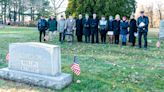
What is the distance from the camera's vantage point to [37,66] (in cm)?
781

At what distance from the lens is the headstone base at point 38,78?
753cm

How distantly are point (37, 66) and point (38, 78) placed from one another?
301 millimetres

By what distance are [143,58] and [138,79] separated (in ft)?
11.5

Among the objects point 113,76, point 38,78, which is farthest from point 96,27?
point 38,78

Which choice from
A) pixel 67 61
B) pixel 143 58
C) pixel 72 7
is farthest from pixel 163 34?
pixel 67 61

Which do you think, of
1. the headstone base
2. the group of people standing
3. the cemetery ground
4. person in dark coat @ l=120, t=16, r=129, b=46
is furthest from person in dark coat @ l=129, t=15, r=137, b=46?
the headstone base

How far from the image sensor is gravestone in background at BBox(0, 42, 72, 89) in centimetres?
759

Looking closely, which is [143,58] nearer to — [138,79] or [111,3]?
[138,79]

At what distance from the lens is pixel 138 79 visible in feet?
27.5

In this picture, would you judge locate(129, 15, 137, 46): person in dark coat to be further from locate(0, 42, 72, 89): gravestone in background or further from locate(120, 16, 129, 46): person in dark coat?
locate(0, 42, 72, 89): gravestone in background

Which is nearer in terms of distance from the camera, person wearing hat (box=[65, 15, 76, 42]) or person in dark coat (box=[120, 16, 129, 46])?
person in dark coat (box=[120, 16, 129, 46])

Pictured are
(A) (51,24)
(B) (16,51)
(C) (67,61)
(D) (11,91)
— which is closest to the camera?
(D) (11,91)

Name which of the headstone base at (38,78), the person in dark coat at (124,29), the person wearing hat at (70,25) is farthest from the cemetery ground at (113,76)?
the person wearing hat at (70,25)

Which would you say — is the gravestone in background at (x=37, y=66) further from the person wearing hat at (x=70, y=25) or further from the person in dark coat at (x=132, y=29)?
the person wearing hat at (x=70, y=25)
